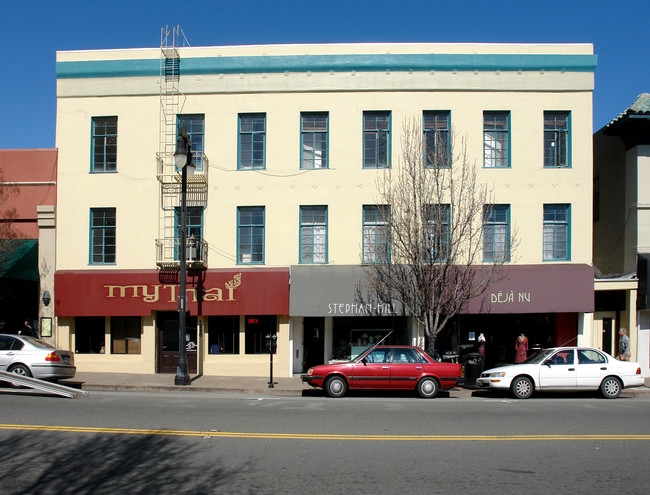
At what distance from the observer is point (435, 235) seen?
17016mm

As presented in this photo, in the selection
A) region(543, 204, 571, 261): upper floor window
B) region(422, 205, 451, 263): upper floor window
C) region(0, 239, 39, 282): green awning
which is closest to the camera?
region(422, 205, 451, 263): upper floor window

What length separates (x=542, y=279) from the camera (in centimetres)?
1841

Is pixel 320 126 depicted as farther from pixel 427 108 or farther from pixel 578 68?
pixel 578 68

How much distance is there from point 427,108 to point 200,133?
7.64 meters

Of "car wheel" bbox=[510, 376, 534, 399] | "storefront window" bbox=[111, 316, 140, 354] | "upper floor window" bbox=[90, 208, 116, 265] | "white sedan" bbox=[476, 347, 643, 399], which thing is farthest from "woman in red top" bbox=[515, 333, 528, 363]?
"upper floor window" bbox=[90, 208, 116, 265]

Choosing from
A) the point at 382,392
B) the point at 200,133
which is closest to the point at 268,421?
the point at 382,392

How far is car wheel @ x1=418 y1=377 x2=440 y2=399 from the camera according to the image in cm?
1478

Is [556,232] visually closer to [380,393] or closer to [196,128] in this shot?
[380,393]

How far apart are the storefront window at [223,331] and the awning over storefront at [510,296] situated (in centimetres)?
235

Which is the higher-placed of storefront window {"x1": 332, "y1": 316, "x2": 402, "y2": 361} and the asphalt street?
storefront window {"x1": 332, "y1": 316, "x2": 402, "y2": 361}

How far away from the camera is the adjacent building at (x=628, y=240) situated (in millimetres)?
18859

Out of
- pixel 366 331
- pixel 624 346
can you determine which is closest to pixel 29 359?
pixel 366 331

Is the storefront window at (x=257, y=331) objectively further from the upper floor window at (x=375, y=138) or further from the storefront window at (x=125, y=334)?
the upper floor window at (x=375, y=138)

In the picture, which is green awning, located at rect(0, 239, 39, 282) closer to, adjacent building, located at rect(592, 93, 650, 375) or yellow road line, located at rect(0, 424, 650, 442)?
yellow road line, located at rect(0, 424, 650, 442)
